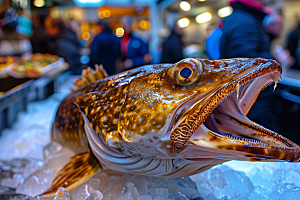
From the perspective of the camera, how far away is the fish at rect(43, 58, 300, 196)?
877 mm

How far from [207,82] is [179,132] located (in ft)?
0.76

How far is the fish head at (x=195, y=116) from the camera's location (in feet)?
2.85

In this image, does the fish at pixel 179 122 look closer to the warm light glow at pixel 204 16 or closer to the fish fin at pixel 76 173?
the fish fin at pixel 76 173

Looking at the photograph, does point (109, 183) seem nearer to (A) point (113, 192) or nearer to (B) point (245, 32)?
(A) point (113, 192)

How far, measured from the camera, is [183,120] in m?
0.87

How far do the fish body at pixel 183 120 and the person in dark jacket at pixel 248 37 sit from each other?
54.2 inches

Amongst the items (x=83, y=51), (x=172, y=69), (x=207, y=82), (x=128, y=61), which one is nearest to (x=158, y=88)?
(x=172, y=69)

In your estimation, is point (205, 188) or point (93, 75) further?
point (93, 75)

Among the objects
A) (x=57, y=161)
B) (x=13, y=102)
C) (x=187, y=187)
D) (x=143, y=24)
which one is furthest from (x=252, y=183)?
(x=143, y=24)

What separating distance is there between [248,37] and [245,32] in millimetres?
62

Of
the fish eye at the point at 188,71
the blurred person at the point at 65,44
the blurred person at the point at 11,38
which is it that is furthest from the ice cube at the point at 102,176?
the blurred person at the point at 11,38

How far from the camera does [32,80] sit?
3752mm

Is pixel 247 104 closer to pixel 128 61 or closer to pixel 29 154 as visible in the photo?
pixel 29 154

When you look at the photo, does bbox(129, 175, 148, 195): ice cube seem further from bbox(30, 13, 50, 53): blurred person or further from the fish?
bbox(30, 13, 50, 53): blurred person
